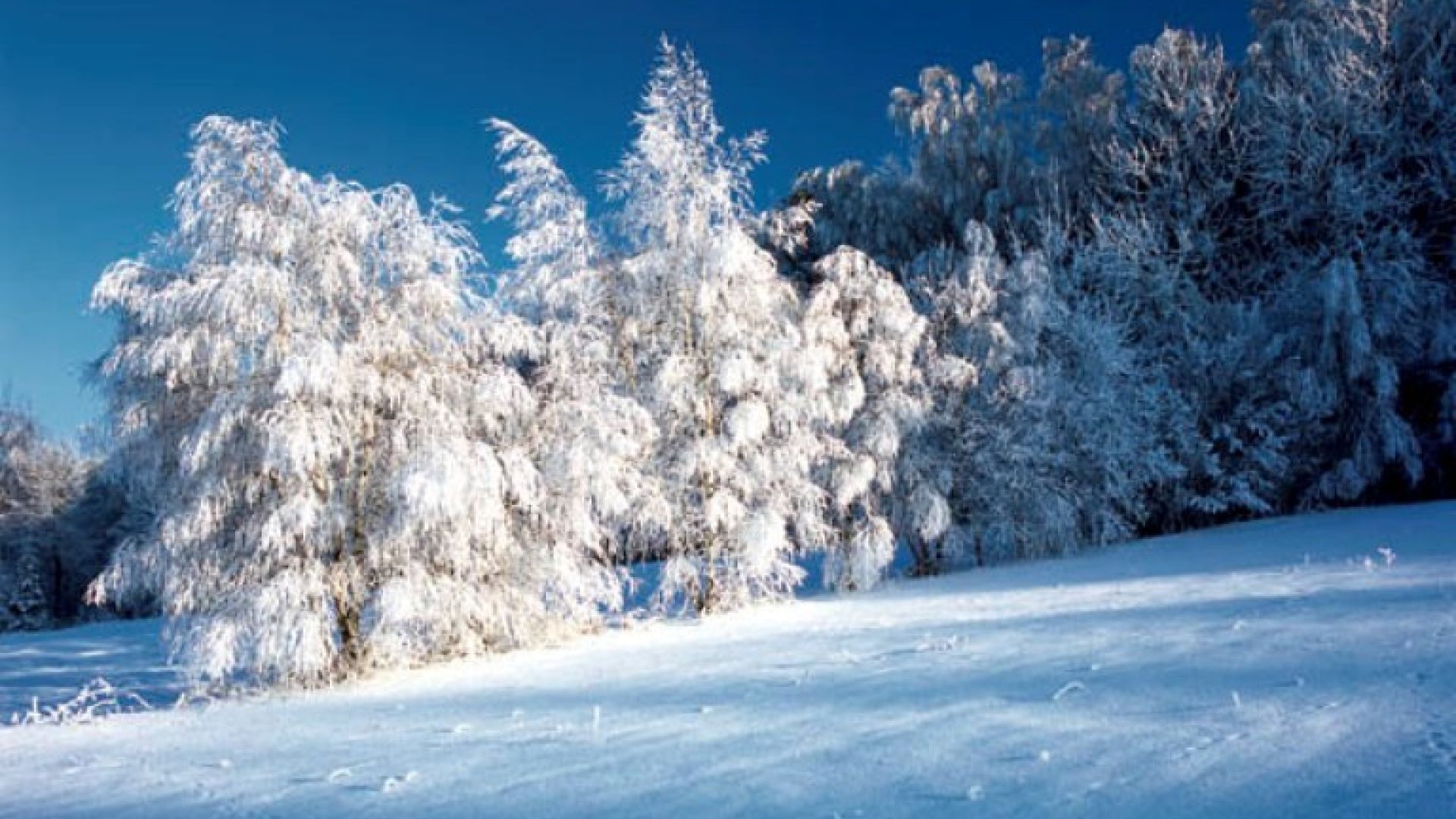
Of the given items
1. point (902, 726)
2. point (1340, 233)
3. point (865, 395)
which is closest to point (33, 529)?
point (865, 395)

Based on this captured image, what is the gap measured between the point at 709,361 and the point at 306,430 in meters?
5.20

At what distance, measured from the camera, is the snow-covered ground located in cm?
315

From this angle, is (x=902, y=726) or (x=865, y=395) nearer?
(x=902, y=726)

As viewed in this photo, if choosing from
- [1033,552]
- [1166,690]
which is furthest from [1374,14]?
[1166,690]

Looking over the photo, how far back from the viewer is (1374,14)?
17.2 metres

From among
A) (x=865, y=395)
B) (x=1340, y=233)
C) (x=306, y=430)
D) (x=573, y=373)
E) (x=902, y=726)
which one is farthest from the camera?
(x=1340, y=233)

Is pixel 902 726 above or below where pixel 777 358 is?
below

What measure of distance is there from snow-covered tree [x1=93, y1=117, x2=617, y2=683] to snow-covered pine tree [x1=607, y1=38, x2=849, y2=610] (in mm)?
2661

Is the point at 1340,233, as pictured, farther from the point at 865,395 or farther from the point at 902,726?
the point at 902,726

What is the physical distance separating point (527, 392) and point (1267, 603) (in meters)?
6.45

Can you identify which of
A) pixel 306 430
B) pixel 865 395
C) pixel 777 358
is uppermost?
pixel 777 358

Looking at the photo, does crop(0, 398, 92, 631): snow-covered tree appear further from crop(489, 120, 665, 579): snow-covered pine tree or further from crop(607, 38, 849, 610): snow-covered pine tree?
crop(607, 38, 849, 610): snow-covered pine tree

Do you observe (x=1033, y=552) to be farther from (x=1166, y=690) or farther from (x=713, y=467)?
(x=1166, y=690)

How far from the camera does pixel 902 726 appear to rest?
13.8ft
